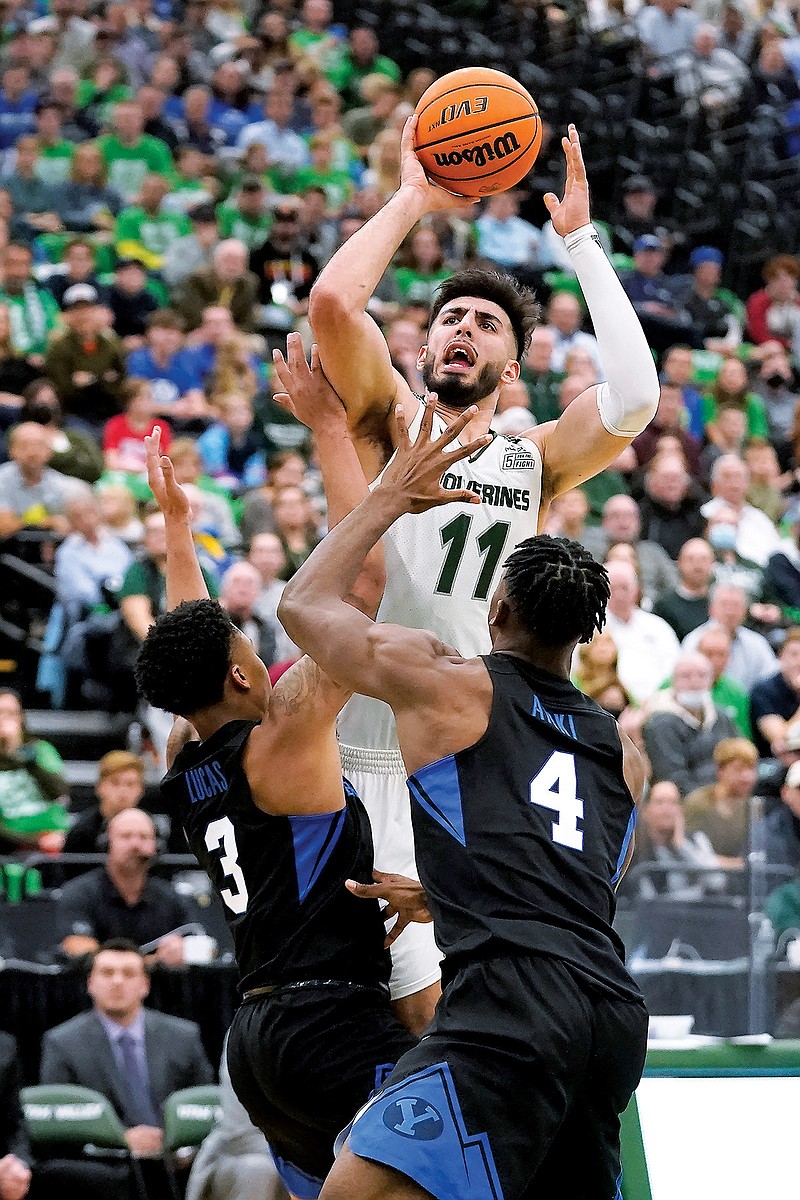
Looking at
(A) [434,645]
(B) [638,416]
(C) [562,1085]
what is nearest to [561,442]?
(B) [638,416]

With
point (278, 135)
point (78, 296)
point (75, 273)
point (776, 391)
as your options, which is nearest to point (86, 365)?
point (78, 296)

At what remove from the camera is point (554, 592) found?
4.16 meters

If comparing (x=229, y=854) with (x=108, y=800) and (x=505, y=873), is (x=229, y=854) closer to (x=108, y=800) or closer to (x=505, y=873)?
(x=505, y=873)

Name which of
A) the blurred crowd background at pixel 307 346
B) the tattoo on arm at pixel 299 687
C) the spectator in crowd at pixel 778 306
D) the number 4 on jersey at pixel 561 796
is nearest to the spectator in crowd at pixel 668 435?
the blurred crowd background at pixel 307 346

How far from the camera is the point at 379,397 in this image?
488cm

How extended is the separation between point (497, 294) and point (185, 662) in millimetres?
1464

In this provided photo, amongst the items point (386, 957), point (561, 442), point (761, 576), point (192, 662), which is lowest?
point (761, 576)

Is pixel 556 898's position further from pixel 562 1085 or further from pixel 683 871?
pixel 683 871

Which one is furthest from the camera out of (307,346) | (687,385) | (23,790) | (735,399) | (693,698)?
(735,399)

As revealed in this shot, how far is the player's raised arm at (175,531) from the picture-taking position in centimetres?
543

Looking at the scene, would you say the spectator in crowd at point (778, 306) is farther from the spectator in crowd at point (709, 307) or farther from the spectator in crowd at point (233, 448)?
the spectator in crowd at point (233, 448)

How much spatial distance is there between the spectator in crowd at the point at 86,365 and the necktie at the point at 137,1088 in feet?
17.3

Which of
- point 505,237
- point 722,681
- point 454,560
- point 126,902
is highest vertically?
point 454,560

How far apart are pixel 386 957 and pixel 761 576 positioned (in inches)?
311
